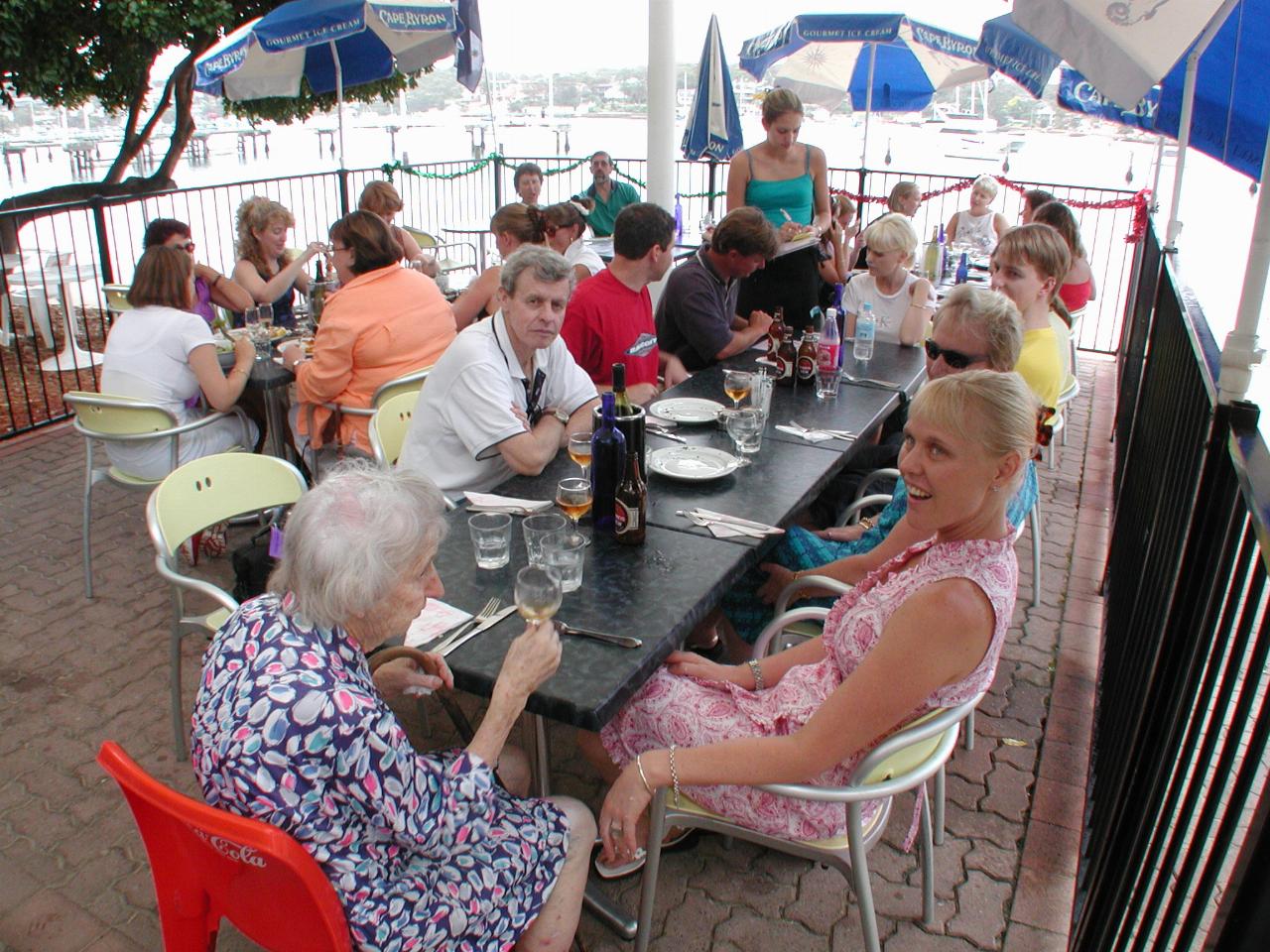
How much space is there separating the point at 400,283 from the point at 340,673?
302cm

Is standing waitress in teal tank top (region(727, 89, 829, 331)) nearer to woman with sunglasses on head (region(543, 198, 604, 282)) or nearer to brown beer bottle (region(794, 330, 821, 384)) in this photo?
woman with sunglasses on head (region(543, 198, 604, 282))

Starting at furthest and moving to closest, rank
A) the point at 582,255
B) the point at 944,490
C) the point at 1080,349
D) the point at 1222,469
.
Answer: the point at 1080,349, the point at 582,255, the point at 944,490, the point at 1222,469

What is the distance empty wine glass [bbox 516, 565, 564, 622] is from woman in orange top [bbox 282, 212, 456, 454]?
2386 mm

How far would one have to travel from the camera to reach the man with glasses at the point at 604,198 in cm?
916

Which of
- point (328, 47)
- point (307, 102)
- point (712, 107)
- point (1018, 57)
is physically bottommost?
point (712, 107)

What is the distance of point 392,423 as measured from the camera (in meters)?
3.69

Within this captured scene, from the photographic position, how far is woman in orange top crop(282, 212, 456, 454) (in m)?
4.12

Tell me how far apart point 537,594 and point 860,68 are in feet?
37.7

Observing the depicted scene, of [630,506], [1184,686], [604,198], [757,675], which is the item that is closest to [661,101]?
[604,198]

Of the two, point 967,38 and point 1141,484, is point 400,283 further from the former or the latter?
point 967,38

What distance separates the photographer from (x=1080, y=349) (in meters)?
8.69

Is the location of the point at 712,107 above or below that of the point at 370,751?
above

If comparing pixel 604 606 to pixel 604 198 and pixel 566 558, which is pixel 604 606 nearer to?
pixel 566 558

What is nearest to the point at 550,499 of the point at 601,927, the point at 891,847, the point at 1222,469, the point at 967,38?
the point at 601,927
